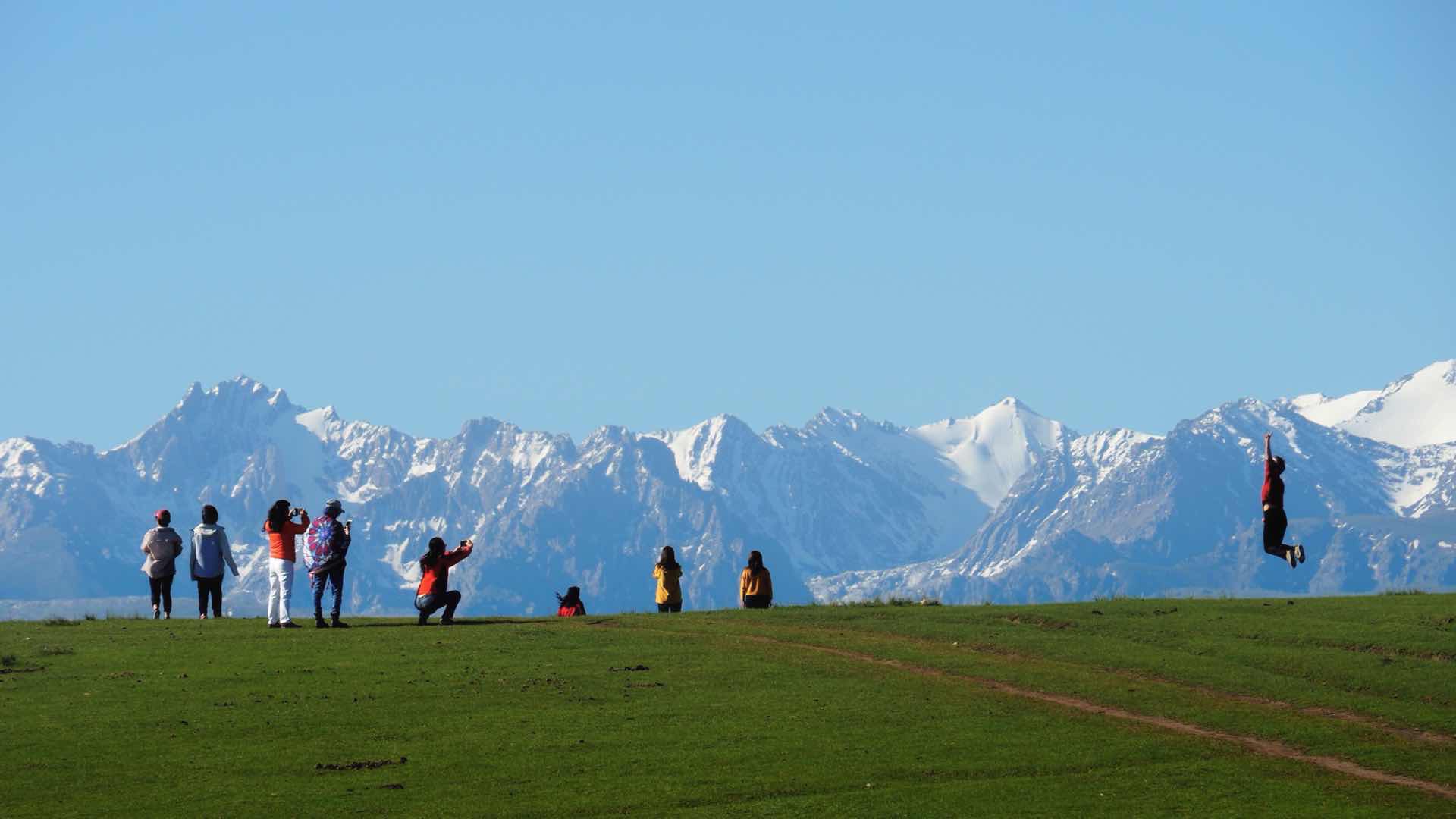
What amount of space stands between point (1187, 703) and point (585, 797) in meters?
11.6

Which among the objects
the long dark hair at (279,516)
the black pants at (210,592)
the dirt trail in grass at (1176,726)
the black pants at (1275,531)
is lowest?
the dirt trail in grass at (1176,726)

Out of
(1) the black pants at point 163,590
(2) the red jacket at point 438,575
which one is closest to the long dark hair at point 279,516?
(2) the red jacket at point 438,575

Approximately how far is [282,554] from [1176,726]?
22.0 metres

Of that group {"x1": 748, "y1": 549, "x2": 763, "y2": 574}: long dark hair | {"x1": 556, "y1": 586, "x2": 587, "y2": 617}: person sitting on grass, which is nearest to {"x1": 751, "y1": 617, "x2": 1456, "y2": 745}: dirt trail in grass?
{"x1": 748, "y1": 549, "x2": 763, "y2": 574}: long dark hair

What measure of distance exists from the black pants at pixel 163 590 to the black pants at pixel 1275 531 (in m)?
25.3

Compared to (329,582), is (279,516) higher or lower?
higher

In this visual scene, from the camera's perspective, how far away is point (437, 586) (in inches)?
1914

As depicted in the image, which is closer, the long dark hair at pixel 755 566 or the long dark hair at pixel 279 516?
the long dark hair at pixel 279 516

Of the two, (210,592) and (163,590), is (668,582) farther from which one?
(163,590)

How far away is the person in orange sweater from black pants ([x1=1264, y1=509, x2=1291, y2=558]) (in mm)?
17640

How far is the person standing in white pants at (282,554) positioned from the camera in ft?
152

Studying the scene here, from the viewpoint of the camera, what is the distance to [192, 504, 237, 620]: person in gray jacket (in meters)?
49.3

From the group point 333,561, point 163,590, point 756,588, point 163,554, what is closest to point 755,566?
point 756,588

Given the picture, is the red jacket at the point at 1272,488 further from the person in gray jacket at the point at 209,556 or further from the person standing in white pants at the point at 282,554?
the person in gray jacket at the point at 209,556
